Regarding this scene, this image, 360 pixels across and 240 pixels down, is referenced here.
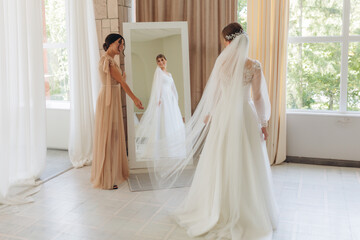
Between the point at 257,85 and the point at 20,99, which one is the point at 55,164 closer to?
the point at 20,99

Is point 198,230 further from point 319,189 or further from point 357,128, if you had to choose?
point 357,128

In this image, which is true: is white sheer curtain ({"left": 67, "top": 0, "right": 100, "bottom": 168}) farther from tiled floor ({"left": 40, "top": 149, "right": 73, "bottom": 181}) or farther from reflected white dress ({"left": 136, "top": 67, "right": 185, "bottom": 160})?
reflected white dress ({"left": 136, "top": 67, "right": 185, "bottom": 160})

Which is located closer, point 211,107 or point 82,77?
point 211,107

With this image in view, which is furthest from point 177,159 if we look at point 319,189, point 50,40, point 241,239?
point 50,40

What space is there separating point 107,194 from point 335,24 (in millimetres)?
3301

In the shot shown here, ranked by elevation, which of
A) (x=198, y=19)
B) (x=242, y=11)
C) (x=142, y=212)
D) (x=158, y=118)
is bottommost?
(x=142, y=212)

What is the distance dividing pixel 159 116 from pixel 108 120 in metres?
0.64

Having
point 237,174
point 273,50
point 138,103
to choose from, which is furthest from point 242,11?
point 237,174

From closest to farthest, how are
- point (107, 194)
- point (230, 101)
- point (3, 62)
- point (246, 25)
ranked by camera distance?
point (230, 101), point (3, 62), point (107, 194), point (246, 25)

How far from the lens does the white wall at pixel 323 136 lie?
14.6 ft

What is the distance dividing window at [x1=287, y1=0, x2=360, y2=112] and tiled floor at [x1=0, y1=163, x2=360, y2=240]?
1.02 m

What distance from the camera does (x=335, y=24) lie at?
4.49 metres

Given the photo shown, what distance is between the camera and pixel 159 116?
4.23 m

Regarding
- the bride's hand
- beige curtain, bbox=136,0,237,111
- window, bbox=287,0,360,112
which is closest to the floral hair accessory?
the bride's hand
